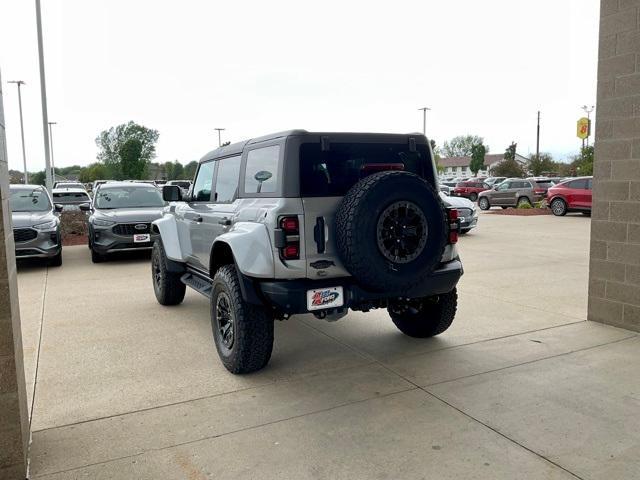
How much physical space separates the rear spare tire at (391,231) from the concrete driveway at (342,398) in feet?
2.90

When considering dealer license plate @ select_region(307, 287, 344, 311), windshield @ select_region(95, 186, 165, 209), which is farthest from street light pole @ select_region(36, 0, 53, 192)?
dealer license plate @ select_region(307, 287, 344, 311)

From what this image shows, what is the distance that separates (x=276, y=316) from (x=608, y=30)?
13.9 feet

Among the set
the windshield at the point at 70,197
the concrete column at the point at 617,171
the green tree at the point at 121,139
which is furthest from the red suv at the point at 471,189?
the green tree at the point at 121,139

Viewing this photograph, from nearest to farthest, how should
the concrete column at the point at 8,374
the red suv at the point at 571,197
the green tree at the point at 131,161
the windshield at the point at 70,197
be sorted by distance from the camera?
the concrete column at the point at 8,374 < the windshield at the point at 70,197 < the red suv at the point at 571,197 < the green tree at the point at 131,161

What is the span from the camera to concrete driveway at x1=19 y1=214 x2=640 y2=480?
A: 119 inches

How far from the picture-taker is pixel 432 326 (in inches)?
200

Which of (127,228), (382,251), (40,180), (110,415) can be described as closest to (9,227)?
(110,415)

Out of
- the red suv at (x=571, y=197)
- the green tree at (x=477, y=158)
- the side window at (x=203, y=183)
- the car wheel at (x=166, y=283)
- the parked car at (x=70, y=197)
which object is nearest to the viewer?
the side window at (x=203, y=183)

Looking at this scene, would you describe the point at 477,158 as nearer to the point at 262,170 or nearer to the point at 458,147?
the point at 458,147

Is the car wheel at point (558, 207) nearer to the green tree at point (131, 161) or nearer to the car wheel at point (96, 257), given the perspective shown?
the car wheel at point (96, 257)

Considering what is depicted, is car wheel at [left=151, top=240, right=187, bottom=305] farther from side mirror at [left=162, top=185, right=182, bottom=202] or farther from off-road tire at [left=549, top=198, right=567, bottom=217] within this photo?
off-road tire at [left=549, top=198, right=567, bottom=217]

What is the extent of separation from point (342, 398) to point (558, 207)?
19.5 metres

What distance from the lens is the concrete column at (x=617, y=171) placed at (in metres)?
5.16

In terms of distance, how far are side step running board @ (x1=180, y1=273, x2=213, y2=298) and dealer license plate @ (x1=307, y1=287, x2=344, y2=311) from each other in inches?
54.8
